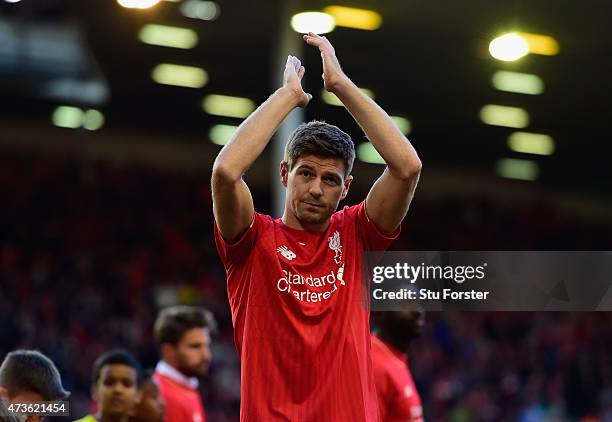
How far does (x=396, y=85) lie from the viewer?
57.0 ft

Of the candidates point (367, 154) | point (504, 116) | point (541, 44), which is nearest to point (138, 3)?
point (541, 44)

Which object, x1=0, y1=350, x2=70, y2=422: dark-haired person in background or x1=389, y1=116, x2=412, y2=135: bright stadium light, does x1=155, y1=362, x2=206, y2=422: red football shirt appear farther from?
x1=389, y1=116, x2=412, y2=135: bright stadium light

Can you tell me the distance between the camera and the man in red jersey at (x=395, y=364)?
6773mm

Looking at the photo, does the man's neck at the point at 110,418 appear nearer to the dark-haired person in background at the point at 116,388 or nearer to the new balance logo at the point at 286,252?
the dark-haired person in background at the point at 116,388

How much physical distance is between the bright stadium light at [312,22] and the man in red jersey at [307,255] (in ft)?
31.6

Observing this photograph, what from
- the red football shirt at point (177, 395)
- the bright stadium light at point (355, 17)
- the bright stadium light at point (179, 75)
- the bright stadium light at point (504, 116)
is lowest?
the red football shirt at point (177, 395)

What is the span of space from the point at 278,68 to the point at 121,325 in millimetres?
5223

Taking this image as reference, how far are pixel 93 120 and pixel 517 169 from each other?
892 centimetres

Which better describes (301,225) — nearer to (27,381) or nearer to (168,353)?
(27,381)

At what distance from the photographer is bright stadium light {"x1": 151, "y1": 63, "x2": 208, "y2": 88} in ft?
60.4

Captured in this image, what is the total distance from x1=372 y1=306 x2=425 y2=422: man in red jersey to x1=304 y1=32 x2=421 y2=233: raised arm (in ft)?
10.1

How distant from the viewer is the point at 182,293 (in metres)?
18.2

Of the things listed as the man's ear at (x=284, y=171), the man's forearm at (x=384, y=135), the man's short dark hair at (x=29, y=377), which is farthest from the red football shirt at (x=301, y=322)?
the man's short dark hair at (x=29, y=377)

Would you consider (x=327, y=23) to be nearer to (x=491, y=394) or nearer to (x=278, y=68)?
(x=278, y=68)
